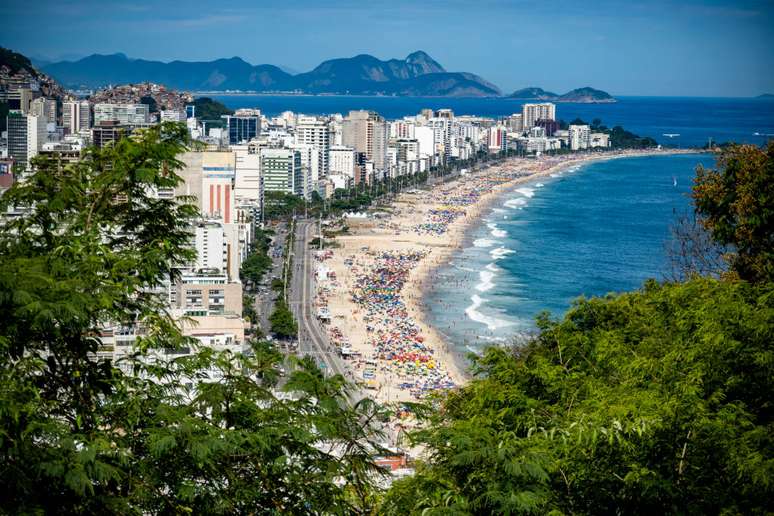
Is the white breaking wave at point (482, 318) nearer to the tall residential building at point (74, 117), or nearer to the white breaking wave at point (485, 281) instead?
the white breaking wave at point (485, 281)

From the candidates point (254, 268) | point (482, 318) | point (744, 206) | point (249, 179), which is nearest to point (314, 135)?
point (249, 179)

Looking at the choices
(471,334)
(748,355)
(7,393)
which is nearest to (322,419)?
(7,393)

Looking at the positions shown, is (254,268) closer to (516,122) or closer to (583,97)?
(516,122)

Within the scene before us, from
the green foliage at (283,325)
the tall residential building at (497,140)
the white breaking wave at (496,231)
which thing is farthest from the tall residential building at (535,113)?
the green foliage at (283,325)

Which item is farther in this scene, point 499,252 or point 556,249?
point 556,249

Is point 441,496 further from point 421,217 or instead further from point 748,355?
point 421,217

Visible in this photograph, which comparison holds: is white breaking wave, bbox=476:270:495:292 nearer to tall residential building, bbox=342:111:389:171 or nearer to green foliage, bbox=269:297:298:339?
green foliage, bbox=269:297:298:339
